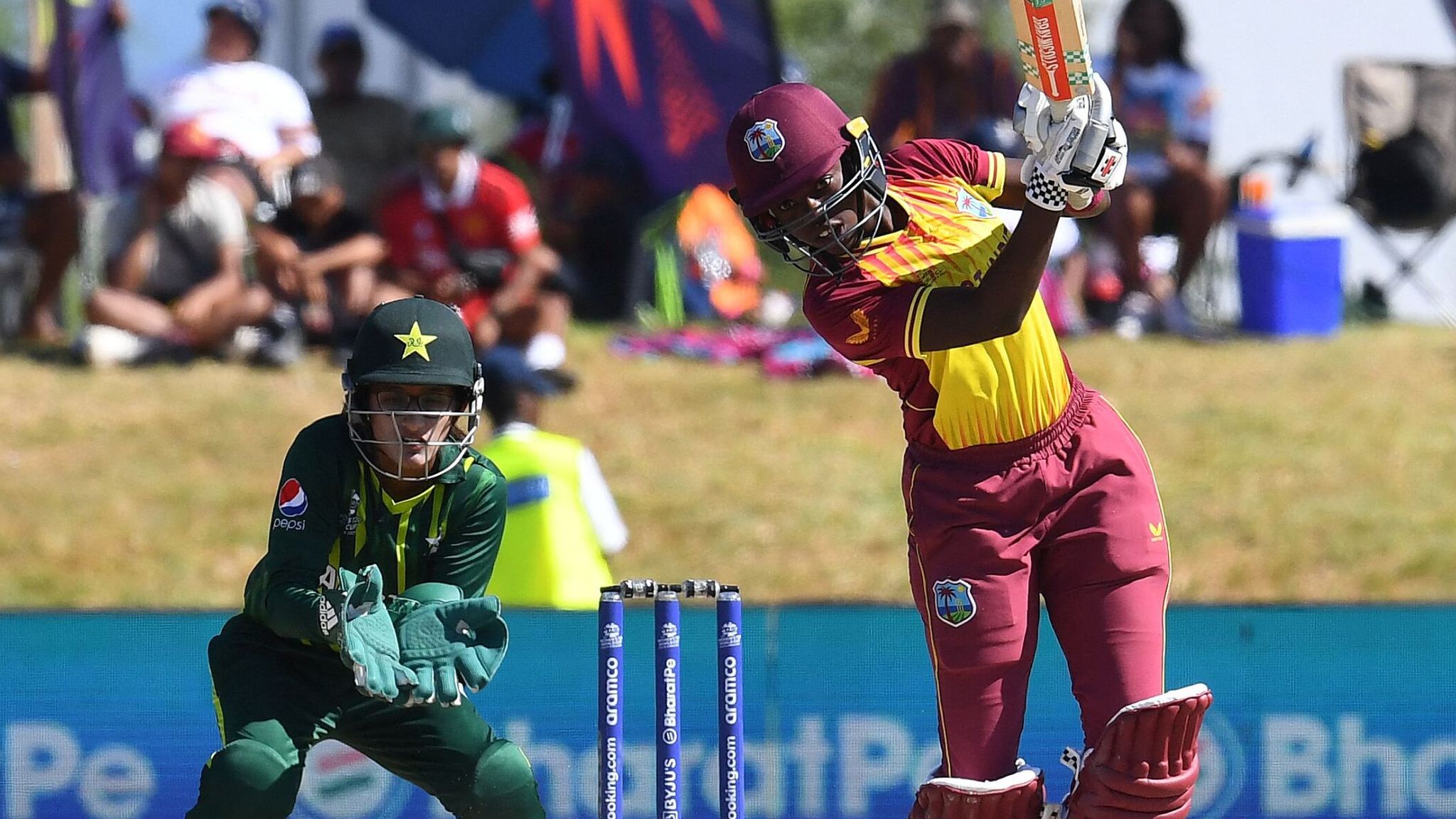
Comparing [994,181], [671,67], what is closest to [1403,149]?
[671,67]

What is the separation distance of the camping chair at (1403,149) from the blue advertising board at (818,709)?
653 cm

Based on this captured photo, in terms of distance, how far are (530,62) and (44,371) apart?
367 cm

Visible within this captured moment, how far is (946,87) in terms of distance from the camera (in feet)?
34.1

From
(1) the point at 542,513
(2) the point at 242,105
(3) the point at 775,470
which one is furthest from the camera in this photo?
(2) the point at 242,105

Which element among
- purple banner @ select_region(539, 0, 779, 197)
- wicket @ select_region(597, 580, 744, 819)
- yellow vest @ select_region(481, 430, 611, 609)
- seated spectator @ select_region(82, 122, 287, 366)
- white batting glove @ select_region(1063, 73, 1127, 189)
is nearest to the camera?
white batting glove @ select_region(1063, 73, 1127, 189)

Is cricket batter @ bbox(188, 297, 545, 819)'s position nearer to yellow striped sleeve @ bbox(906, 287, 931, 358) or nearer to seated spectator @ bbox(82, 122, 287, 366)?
yellow striped sleeve @ bbox(906, 287, 931, 358)

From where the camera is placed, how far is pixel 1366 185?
11.3m

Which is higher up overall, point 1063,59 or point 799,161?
point 1063,59

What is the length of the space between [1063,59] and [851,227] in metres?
0.60

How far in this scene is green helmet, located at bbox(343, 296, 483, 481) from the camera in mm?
3926

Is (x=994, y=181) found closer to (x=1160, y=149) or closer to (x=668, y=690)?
(x=668, y=690)

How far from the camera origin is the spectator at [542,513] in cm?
606

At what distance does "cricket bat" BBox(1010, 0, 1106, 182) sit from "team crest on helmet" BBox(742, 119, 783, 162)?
21.3 inches

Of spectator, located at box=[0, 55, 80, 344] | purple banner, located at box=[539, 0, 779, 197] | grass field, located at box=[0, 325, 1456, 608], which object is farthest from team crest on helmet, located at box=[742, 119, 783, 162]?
spectator, located at box=[0, 55, 80, 344]
